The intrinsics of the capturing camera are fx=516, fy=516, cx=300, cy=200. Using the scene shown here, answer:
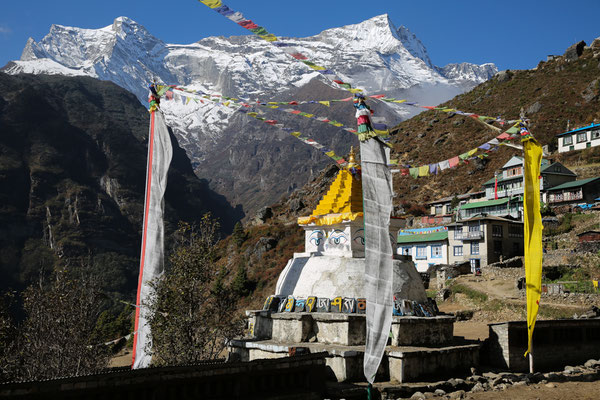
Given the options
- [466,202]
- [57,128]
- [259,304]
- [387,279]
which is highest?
[57,128]

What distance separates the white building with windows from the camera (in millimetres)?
55688

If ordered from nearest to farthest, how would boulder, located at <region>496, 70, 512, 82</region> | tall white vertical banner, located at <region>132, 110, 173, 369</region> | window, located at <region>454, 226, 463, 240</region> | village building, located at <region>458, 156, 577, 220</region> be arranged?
tall white vertical banner, located at <region>132, 110, 173, 369</region>
window, located at <region>454, 226, 463, 240</region>
village building, located at <region>458, 156, 577, 220</region>
boulder, located at <region>496, 70, 512, 82</region>

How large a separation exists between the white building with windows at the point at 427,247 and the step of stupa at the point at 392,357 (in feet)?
127

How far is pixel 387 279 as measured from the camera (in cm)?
1245

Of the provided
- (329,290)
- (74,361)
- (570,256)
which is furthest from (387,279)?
Result: (570,256)

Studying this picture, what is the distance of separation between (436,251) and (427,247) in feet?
3.85

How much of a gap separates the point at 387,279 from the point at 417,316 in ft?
20.7

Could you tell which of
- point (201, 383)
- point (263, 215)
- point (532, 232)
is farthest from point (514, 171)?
point (201, 383)

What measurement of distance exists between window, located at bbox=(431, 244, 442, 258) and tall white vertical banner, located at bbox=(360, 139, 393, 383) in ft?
148

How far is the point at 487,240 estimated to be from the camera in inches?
1966

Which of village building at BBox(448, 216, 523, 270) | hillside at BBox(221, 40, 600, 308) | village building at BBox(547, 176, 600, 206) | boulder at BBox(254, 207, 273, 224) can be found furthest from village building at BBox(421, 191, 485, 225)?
boulder at BBox(254, 207, 273, 224)

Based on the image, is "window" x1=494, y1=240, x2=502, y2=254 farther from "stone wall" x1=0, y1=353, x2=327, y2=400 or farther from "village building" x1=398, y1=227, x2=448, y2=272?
"stone wall" x1=0, y1=353, x2=327, y2=400

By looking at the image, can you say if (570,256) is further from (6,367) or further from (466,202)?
(6,367)

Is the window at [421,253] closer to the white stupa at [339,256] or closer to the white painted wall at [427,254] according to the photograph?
the white painted wall at [427,254]
